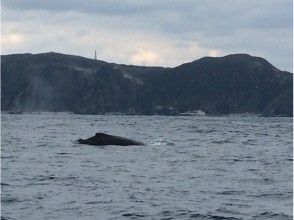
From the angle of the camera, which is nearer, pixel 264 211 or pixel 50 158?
pixel 264 211

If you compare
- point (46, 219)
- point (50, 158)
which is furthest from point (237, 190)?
point (50, 158)

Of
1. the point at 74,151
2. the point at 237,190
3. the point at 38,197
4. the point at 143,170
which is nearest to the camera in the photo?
the point at 38,197

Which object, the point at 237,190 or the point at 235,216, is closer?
the point at 235,216

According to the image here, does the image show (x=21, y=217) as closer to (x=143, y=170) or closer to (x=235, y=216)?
(x=235, y=216)

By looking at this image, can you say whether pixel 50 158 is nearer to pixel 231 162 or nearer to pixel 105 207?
pixel 231 162

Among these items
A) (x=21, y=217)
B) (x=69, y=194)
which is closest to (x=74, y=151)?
(x=69, y=194)

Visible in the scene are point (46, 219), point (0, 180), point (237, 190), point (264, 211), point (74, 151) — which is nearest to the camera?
point (46, 219)

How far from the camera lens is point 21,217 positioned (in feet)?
64.0

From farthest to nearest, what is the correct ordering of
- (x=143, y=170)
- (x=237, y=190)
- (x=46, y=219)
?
(x=143, y=170) < (x=237, y=190) < (x=46, y=219)

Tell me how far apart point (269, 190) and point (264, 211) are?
4.04 metres

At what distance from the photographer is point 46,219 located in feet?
63.4

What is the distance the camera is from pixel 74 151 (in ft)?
138

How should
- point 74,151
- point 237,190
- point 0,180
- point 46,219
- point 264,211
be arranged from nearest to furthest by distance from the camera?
1. point 46,219
2. point 264,211
3. point 237,190
4. point 0,180
5. point 74,151

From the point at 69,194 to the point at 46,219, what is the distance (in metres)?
4.06
